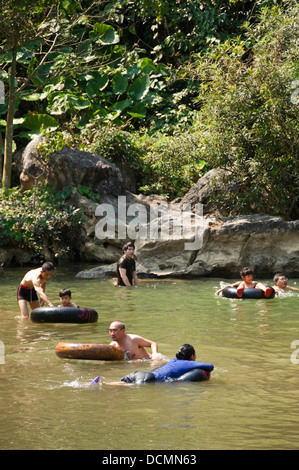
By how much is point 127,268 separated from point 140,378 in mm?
7531

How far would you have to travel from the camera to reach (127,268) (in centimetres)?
1461

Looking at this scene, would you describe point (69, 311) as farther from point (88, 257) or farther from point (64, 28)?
point (64, 28)

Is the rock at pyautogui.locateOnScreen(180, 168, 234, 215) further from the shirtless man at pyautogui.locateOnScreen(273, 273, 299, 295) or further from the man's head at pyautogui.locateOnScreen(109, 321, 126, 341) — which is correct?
the man's head at pyautogui.locateOnScreen(109, 321, 126, 341)

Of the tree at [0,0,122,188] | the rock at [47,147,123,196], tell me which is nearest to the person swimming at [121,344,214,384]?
the rock at [47,147,123,196]

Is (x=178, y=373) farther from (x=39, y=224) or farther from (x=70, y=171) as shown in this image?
(x=70, y=171)

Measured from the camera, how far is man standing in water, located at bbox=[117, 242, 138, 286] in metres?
14.4

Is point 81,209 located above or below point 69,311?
above

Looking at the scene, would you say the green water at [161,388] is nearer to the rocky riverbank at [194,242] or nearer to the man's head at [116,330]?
the man's head at [116,330]

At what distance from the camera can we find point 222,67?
18172mm

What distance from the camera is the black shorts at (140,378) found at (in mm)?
7113

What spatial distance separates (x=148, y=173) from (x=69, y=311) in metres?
11.9
